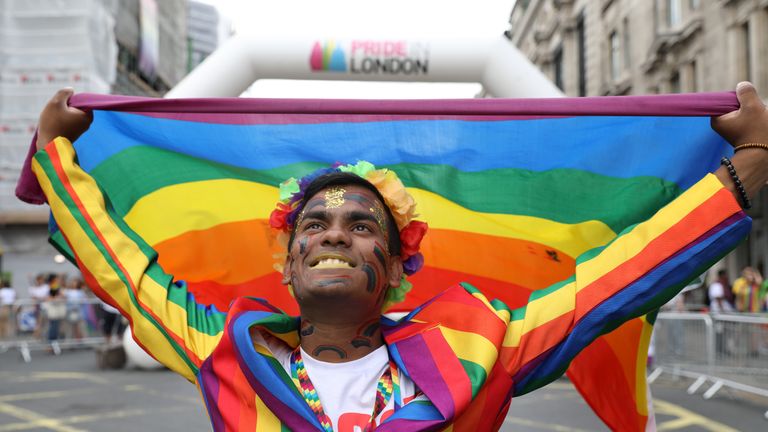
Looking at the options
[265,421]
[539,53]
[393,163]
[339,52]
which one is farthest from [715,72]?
[539,53]

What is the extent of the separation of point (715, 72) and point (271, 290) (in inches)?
777

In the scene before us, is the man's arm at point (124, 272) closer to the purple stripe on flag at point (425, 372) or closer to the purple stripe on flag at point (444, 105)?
the purple stripe on flag at point (444, 105)

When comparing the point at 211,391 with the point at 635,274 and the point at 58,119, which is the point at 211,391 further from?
the point at 635,274

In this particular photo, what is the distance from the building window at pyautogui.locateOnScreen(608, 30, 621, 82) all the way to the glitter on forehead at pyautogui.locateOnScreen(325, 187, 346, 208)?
95.6ft

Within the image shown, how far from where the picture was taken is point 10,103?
2362 cm

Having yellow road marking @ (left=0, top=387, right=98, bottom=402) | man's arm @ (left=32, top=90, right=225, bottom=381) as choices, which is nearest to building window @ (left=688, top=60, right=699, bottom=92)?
yellow road marking @ (left=0, top=387, right=98, bottom=402)

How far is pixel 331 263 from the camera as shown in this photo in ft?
7.51

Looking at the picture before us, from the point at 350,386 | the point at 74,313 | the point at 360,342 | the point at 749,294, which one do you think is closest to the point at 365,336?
the point at 360,342

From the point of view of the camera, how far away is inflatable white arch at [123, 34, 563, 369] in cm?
880

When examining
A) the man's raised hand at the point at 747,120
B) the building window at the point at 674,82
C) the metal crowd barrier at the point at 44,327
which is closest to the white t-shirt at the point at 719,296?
the metal crowd barrier at the point at 44,327

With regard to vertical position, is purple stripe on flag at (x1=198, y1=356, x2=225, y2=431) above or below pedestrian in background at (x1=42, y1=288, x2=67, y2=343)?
above

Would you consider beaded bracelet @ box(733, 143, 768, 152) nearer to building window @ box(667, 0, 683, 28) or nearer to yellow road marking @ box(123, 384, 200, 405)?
yellow road marking @ box(123, 384, 200, 405)

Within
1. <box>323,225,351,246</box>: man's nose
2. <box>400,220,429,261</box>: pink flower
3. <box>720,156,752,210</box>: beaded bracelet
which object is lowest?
<box>400,220,429,261</box>: pink flower

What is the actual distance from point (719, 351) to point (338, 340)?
835 centimetres
